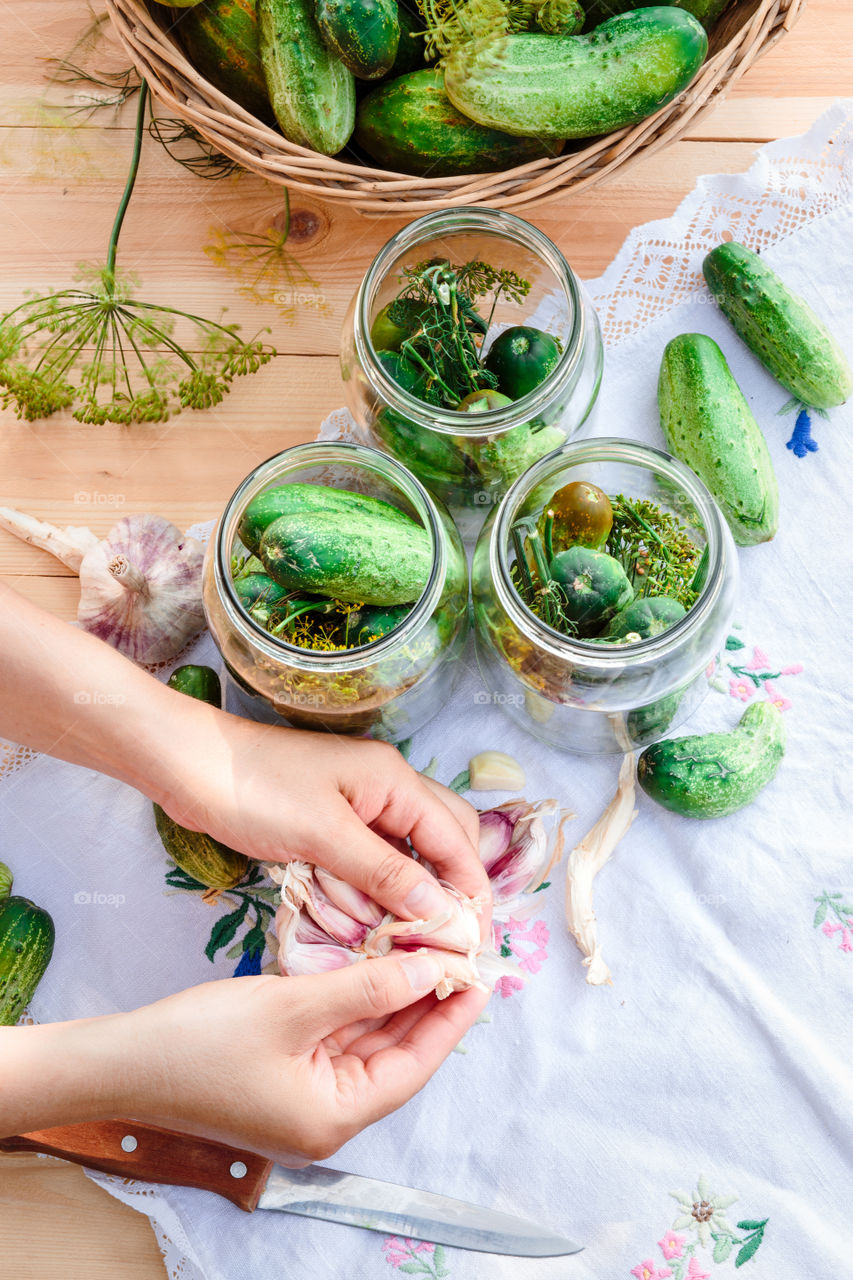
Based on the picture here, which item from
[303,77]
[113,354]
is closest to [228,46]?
[303,77]

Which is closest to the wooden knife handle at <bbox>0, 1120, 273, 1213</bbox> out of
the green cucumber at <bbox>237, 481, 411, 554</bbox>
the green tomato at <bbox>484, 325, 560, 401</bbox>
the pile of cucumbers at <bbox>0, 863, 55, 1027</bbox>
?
the pile of cucumbers at <bbox>0, 863, 55, 1027</bbox>

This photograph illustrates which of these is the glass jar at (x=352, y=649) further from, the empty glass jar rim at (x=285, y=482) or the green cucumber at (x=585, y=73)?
the green cucumber at (x=585, y=73)

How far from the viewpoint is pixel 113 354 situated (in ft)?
3.91

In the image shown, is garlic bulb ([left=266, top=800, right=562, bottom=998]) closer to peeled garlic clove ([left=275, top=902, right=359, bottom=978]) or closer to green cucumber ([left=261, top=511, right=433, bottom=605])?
peeled garlic clove ([left=275, top=902, right=359, bottom=978])

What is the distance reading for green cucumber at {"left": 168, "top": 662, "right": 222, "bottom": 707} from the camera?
1.06 meters

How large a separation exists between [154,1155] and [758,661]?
32.4 inches

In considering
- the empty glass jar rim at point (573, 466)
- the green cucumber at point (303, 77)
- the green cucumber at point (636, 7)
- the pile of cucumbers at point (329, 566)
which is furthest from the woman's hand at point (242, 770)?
the green cucumber at point (636, 7)

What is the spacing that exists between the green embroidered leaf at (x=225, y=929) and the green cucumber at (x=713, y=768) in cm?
46

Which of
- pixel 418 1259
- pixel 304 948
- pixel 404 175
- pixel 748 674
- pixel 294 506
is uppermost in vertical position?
pixel 404 175

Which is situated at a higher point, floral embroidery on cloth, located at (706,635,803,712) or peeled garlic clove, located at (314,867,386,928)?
floral embroidery on cloth, located at (706,635,803,712)

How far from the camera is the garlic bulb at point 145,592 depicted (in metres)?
1.07

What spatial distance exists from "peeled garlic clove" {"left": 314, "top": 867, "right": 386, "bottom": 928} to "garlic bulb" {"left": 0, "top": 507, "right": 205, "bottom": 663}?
1.03ft

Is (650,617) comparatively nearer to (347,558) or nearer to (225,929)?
(347,558)

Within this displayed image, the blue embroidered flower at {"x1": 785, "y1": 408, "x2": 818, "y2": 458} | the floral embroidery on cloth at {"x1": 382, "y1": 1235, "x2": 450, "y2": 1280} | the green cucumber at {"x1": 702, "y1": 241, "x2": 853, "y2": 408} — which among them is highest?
the green cucumber at {"x1": 702, "y1": 241, "x2": 853, "y2": 408}
